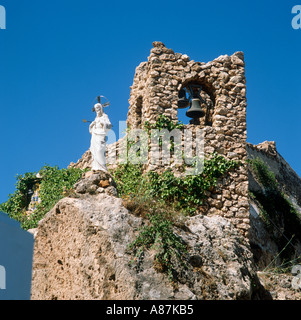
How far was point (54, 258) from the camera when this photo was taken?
990cm

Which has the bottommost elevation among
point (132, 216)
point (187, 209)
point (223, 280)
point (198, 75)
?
point (223, 280)

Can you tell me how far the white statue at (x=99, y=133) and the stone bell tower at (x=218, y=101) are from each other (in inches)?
77.3

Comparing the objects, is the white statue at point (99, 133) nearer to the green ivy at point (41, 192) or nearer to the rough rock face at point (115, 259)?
the rough rock face at point (115, 259)

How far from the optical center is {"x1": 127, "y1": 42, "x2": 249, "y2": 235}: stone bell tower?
14.1m

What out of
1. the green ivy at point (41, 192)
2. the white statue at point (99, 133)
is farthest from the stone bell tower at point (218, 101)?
the green ivy at point (41, 192)

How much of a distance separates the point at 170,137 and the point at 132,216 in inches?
192

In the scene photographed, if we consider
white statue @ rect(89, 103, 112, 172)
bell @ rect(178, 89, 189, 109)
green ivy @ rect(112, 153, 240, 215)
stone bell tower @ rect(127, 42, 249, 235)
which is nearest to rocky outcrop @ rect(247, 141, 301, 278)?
stone bell tower @ rect(127, 42, 249, 235)

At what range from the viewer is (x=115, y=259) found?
8.72 m

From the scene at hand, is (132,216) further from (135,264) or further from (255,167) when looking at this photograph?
(255,167)

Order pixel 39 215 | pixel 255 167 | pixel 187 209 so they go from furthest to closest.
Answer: pixel 255 167
pixel 39 215
pixel 187 209

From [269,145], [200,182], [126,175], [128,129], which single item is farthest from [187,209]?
[269,145]

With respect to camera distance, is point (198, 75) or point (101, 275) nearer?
point (101, 275)

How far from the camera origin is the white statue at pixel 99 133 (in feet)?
39.5

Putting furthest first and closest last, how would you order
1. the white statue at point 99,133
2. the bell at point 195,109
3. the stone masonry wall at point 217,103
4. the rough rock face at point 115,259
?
the bell at point 195,109, the stone masonry wall at point 217,103, the white statue at point 99,133, the rough rock face at point 115,259
